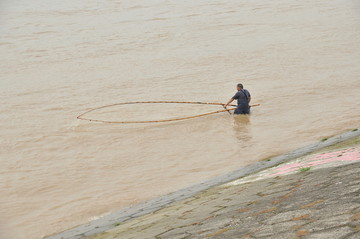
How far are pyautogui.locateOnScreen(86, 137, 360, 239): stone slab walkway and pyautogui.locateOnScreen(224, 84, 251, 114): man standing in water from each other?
22.6ft

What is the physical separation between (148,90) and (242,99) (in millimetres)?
4659

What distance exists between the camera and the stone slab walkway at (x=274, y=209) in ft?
15.7

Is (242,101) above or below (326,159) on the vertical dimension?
below

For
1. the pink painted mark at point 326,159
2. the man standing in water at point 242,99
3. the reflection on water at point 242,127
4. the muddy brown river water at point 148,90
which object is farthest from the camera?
the man standing in water at point 242,99

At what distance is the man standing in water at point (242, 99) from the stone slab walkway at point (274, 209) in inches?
271

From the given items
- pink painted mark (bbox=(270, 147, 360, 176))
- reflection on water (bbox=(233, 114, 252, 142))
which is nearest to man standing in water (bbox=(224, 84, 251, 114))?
reflection on water (bbox=(233, 114, 252, 142))

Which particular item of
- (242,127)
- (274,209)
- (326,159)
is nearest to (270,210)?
(274,209)

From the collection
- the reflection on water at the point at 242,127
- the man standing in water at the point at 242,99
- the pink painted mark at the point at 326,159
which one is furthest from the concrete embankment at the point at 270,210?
the man standing in water at the point at 242,99

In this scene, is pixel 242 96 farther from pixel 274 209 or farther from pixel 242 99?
pixel 274 209

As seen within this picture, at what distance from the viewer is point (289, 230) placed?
15.7 ft

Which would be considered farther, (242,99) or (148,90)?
(148,90)

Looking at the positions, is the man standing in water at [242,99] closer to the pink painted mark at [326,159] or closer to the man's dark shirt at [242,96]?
the man's dark shirt at [242,96]

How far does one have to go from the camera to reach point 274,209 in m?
5.80

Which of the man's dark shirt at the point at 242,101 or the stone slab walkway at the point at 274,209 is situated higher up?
the stone slab walkway at the point at 274,209
